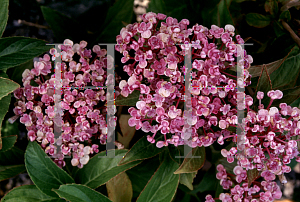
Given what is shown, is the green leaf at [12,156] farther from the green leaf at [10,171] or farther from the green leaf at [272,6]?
the green leaf at [272,6]

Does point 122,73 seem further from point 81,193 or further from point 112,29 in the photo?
point 81,193

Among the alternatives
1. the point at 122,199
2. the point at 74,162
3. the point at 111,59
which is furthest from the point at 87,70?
the point at 122,199

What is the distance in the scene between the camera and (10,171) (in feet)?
2.77

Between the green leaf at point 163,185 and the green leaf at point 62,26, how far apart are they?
59 centimetres

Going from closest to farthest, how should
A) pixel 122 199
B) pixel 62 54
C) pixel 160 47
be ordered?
pixel 160 47 < pixel 62 54 < pixel 122 199

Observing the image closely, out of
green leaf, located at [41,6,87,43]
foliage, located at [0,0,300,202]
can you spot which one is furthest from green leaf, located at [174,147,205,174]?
green leaf, located at [41,6,87,43]

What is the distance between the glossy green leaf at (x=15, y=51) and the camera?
72cm

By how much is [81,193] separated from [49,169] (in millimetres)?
143

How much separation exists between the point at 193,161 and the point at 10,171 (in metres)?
0.60

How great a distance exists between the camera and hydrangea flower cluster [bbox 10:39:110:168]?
726 millimetres

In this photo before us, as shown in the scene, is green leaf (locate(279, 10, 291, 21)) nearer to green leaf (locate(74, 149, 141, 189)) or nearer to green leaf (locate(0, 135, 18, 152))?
green leaf (locate(74, 149, 141, 189))

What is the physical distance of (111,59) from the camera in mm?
783

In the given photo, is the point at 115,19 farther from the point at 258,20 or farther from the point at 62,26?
the point at 258,20

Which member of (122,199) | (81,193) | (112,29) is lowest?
(122,199)
